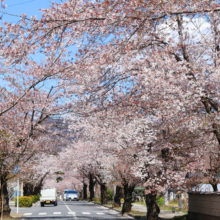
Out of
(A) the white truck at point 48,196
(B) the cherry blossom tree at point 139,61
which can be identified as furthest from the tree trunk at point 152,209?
(A) the white truck at point 48,196

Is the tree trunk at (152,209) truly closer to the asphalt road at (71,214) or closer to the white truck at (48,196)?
the asphalt road at (71,214)

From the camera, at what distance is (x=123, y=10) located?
26.1 feet

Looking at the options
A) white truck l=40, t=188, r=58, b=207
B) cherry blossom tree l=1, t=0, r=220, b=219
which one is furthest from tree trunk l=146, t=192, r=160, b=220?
white truck l=40, t=188, r=58, b=207

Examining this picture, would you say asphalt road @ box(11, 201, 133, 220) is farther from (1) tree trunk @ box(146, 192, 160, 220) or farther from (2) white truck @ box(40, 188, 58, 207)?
(2) white truck @ box(40, 188, 58, 207)

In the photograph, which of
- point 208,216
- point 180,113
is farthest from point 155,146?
point 180,113

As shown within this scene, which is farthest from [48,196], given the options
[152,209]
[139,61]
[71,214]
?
[139,61]

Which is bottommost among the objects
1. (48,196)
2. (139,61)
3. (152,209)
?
(152,209)

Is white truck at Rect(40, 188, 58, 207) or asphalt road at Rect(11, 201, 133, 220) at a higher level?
white truck at Rect(40, 188, 58, 207)

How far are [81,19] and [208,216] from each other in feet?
37.7

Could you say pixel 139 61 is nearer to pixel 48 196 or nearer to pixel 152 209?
pixel 152 209

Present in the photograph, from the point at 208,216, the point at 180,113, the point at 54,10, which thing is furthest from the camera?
the point at 208,216

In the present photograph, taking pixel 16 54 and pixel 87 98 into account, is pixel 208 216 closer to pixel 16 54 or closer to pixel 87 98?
pixel 87 98

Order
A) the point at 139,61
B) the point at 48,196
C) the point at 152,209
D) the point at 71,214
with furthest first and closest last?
the point at 48,196 < the point at 71,214 < the point at 152,209 < the point at 139,61

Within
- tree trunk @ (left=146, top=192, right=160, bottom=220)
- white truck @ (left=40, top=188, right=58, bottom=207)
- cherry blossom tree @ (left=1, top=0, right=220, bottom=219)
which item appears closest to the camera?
cherry blossom tree @ (left=1, top=0, right=220, bottom=219)
